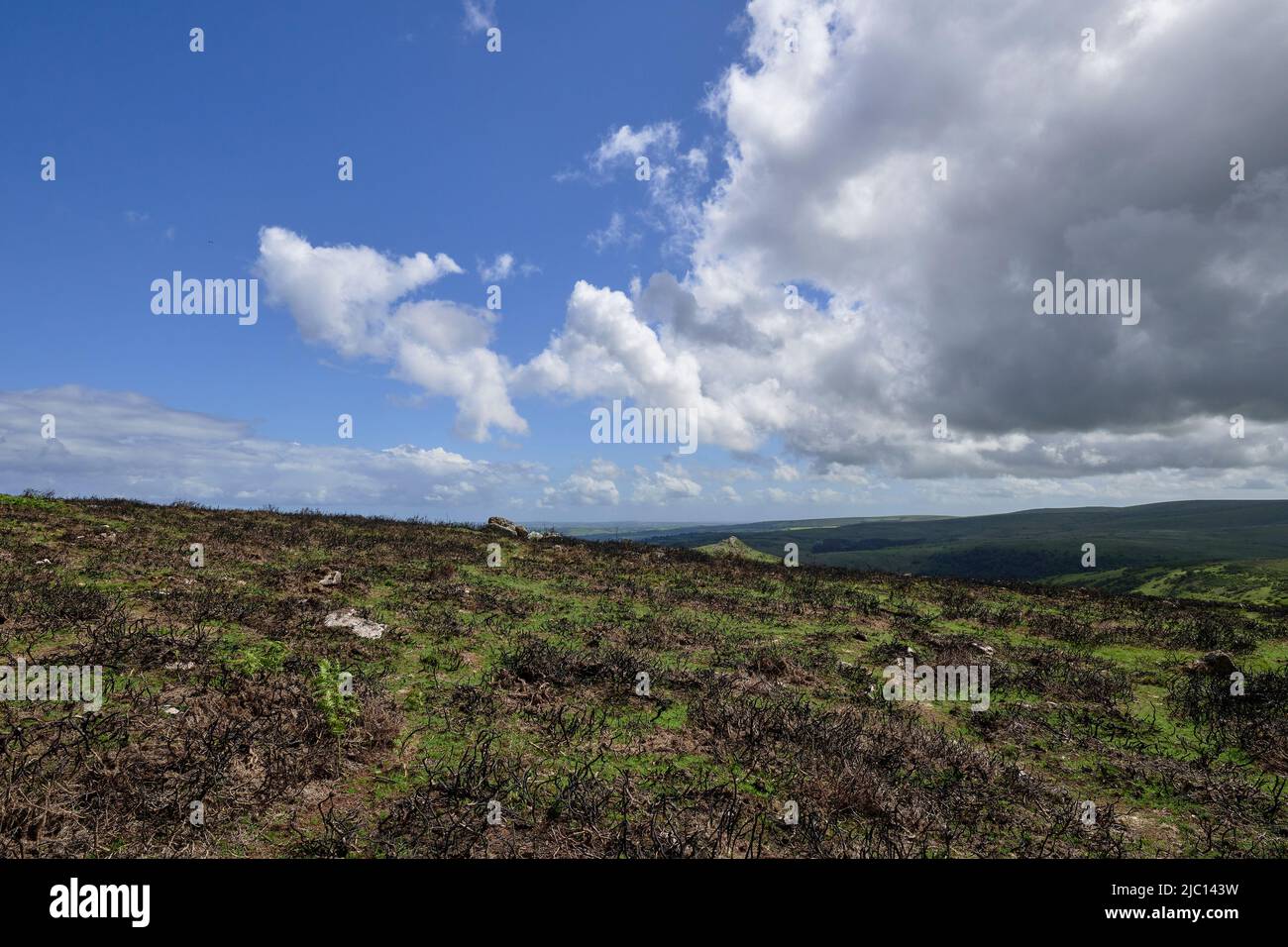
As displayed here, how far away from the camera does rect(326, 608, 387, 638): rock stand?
10820 millimetres

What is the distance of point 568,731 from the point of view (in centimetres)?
727

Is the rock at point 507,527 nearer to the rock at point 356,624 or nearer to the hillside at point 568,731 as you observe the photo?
the hillside at point 568,731

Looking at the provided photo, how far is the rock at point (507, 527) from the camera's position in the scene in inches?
1313

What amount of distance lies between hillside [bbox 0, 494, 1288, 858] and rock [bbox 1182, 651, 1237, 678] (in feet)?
0.17

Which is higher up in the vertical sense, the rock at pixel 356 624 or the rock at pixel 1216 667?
the rock at pixel 356 624

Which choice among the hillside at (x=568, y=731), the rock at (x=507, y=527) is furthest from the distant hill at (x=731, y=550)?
the hillside at (x=568, y=731)

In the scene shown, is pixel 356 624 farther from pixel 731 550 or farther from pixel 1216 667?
pixel 731 550

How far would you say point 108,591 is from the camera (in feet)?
37.7

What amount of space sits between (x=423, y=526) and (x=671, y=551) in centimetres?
1469

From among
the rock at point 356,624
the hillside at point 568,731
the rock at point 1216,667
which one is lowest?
the rock at point 1216,667

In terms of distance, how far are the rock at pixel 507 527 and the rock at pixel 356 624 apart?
2088cm

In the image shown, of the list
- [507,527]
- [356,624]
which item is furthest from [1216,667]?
[507,527]

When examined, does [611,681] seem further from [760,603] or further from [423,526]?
[423,526]
